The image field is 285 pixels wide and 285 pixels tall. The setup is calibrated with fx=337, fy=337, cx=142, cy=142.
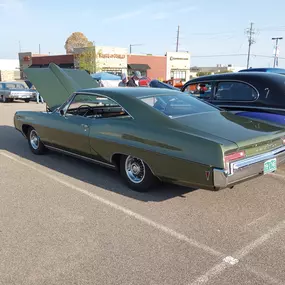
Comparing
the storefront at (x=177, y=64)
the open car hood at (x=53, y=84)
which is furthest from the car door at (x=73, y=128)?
the storefront at (x=177, y=64)

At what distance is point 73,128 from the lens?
5.43 m

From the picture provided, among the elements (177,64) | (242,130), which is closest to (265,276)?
(242,130)

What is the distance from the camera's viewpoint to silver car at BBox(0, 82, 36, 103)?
65.9 feet

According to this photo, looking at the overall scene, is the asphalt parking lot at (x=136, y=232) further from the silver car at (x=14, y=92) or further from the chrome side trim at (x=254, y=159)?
the silver car at (x=14, y=92)

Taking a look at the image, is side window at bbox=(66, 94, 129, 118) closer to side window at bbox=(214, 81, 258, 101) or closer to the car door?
the car door

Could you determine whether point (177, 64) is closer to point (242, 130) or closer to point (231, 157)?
point (242, 130)

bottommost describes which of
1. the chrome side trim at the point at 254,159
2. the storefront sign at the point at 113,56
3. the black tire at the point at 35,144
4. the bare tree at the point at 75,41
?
the black tire at the point at 35,144

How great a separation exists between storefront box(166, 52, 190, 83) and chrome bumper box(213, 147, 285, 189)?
52.9 metres

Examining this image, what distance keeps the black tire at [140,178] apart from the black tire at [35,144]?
2.47 meters

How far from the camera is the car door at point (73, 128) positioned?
17.1 feet

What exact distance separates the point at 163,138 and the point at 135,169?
2.51ft

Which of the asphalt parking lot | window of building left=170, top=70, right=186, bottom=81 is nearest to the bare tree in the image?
window of building left=170, top=70, right=186, bottom=81

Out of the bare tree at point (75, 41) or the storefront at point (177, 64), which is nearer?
the storefront at point (177, 64)

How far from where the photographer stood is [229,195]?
4441 millimetres
